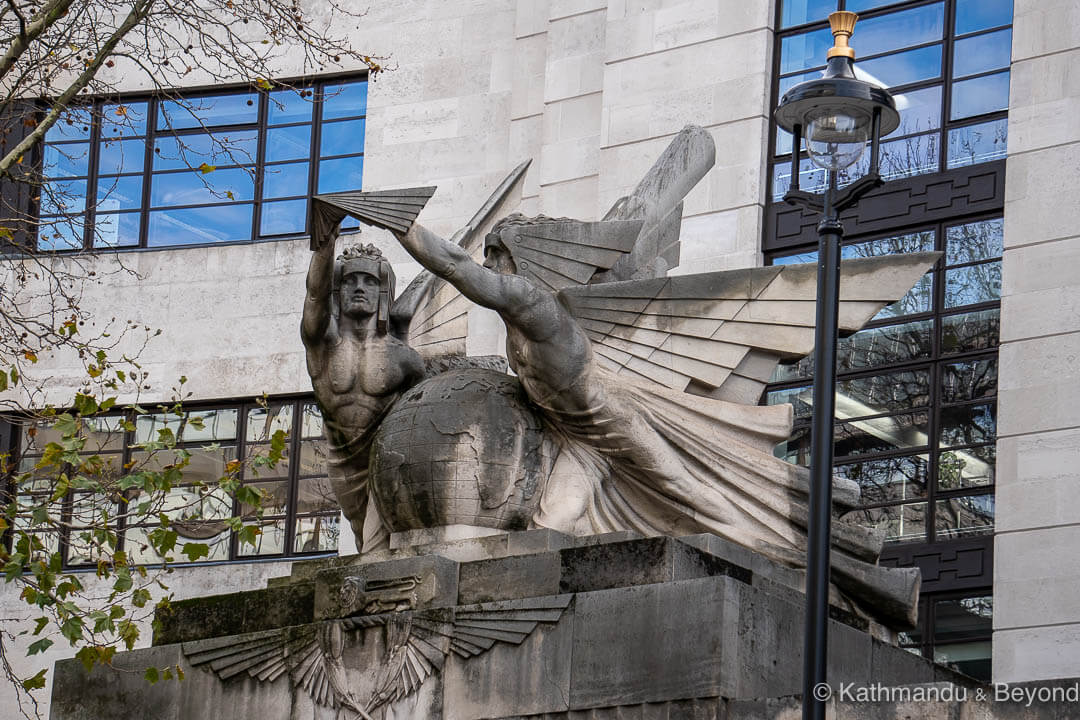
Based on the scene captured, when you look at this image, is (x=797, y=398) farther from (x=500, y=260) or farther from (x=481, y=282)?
(x=481, y=282)

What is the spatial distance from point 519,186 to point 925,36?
226 inches

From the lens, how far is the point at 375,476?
1407 cm

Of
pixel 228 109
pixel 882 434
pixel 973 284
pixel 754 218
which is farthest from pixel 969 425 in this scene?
pixel 228 109

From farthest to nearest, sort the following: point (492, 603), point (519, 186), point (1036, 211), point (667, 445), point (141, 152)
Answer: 1. point (141, 152)
2. point (1036, 211)
3. point (519, 186)
4. point (667, 445)
5. point (492, 603)

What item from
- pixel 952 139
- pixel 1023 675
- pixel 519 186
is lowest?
pixel 1023 675

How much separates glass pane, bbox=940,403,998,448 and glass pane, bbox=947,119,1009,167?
2471 millimetres

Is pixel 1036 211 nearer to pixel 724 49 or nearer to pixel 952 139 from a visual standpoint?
pixel 952 139

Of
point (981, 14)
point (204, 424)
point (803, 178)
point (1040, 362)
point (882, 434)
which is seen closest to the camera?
point (1040, 362)

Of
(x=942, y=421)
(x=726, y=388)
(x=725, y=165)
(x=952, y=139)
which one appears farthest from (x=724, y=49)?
(x=726, y=388)

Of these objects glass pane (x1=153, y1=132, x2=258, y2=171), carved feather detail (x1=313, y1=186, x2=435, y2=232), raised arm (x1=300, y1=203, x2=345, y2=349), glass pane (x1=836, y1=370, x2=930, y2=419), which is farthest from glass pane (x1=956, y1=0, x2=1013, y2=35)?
carved feather detail (x1=313, y1=186, x2=435, y2=232)

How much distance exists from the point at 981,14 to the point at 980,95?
86 cm

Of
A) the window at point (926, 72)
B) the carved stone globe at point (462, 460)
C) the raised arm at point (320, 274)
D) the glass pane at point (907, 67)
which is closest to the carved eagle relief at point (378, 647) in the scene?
the carved stone globe at point (462, 460)

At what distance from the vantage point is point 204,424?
82.7ft

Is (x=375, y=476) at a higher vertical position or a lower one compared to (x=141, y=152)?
lower
